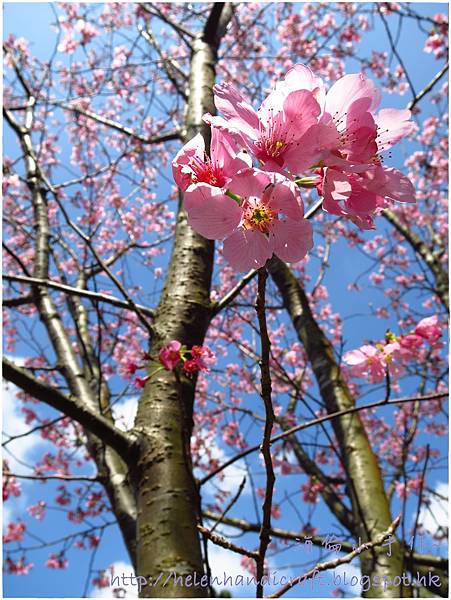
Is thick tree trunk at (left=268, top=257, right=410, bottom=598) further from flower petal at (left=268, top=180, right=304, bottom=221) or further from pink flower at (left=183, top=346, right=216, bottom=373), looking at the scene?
flower petal at (left=268, top=180, right=304, bottom=221)

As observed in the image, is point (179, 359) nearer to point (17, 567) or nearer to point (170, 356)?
point (170, 356)

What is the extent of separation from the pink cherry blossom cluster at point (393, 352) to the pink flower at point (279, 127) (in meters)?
1.46

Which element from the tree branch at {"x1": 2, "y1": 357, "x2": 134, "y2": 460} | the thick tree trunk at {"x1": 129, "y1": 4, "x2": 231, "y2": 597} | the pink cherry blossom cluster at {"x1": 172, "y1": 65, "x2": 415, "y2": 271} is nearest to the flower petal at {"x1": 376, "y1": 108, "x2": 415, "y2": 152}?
the pink cherry blossom cluster at {"x1": 172, "y1": 65, "x2": 415, "y2": 271}

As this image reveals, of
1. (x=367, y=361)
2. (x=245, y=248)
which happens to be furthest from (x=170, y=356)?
(x=367, y=361)

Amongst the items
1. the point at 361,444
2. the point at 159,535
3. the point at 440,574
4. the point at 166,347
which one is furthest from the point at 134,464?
the point at 440,574

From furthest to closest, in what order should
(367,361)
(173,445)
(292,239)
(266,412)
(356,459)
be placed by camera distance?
(356,459) → (367,361) → (173,445) → (292,239) → (266,412)

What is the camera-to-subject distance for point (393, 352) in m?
2.04

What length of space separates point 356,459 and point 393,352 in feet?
2.07

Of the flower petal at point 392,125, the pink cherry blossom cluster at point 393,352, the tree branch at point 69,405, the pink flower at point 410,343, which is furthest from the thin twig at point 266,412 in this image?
the pink flower at point 410,343

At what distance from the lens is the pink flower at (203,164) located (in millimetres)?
681

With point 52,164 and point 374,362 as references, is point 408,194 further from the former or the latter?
point 52,164

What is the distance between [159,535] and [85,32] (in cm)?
611

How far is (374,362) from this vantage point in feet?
6.94

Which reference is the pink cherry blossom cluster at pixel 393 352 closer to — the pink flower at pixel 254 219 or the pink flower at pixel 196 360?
the pink flower at pixel 196 360
